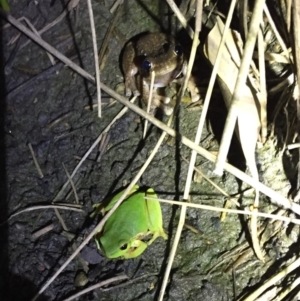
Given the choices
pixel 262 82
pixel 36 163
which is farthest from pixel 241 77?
pixel 36 163

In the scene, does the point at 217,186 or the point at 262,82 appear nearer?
the point at 262,82

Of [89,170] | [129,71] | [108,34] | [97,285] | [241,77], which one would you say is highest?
[241,77]

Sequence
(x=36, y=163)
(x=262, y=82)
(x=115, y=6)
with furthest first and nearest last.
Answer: (x=115, y=6)
(x=36, y=163)
(x=262, y=82)

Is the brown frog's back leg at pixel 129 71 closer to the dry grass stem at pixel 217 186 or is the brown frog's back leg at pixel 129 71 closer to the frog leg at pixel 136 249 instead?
the dry grass stem at pixel 217 186

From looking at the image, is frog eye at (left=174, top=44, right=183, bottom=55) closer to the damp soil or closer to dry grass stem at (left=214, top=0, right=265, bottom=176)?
the damp soil

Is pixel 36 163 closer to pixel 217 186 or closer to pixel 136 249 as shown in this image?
pixel 136 249

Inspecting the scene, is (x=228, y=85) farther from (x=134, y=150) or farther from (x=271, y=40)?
(x=134, y=150)
